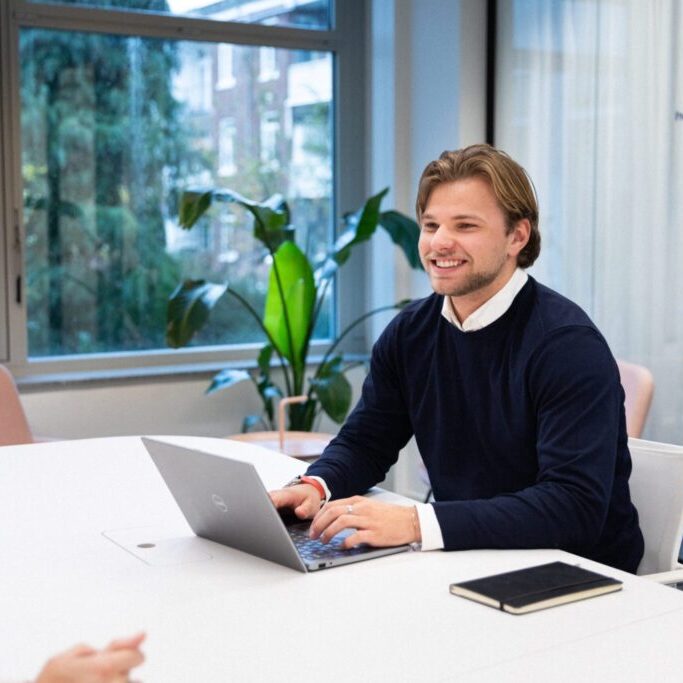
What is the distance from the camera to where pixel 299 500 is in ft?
6.30

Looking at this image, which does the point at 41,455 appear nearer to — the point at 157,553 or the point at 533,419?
the point at 157,553

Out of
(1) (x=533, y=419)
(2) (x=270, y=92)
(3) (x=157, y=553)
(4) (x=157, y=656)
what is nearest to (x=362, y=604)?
(4) (x=157, y=656)

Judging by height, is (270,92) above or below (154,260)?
above

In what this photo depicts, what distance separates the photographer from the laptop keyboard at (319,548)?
1.68 meters

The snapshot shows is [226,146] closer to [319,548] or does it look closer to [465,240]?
[465,240]

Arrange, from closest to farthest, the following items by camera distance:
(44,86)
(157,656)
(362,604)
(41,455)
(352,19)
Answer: (157,656)
(362,604)
(41,455)
(44,86)
(352,19)

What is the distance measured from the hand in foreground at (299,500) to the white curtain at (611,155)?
222cm

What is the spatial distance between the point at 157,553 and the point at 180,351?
328 cm

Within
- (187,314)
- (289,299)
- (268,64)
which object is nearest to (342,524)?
(187,314)

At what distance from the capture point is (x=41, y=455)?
2.55m

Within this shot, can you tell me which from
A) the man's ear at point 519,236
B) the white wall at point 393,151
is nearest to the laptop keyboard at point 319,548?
the man's ear at point 519,236

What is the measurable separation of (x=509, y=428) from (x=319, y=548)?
47cm

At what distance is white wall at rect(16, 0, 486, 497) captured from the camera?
4.64 m

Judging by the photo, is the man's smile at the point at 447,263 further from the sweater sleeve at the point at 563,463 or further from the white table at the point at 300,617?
the white table at the point at 300,617
